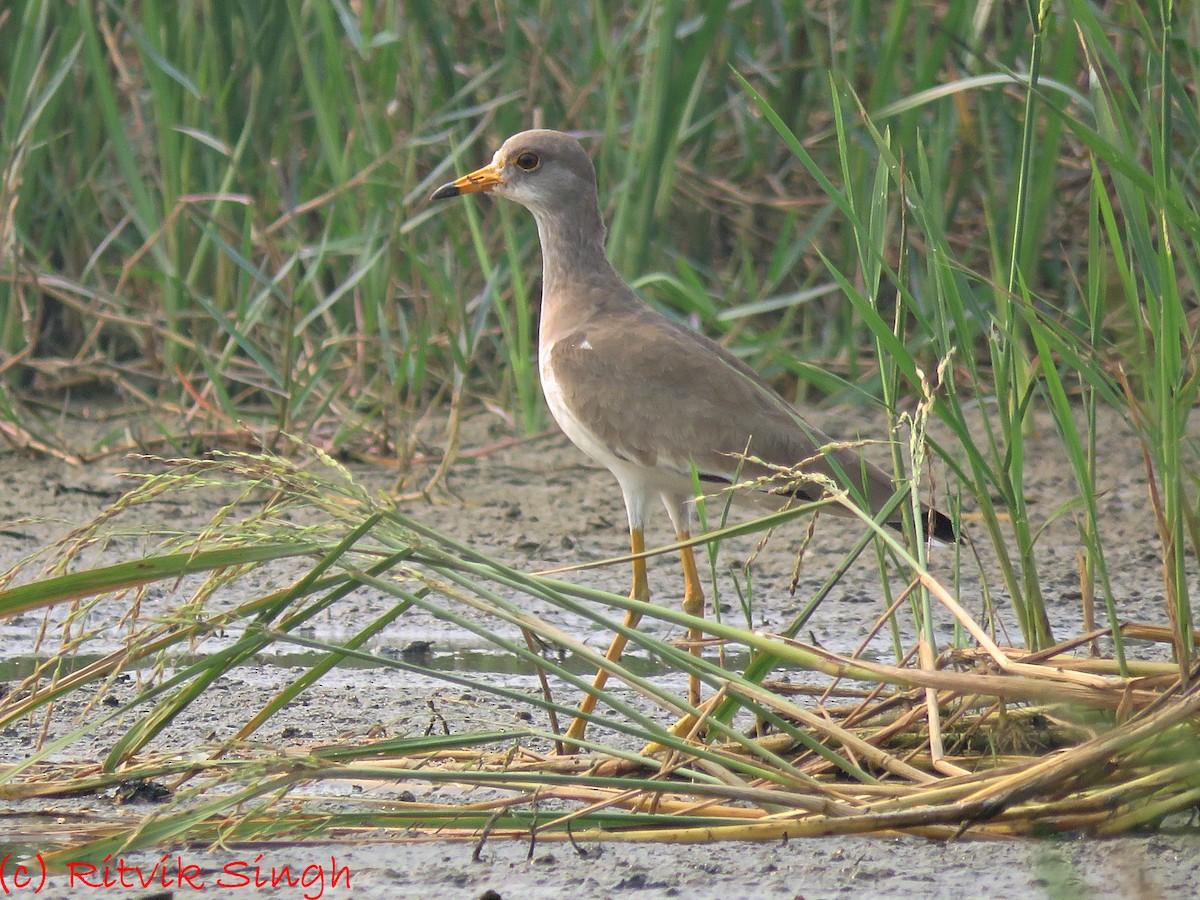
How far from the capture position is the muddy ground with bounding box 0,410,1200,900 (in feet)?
7.02

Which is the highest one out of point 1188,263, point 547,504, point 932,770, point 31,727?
point 1188,263

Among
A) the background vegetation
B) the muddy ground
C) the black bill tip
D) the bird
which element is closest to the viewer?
the muddy ground

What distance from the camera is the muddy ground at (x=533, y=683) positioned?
2.14 meters

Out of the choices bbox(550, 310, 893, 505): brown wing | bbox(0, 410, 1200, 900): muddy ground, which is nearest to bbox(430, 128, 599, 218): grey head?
bbox(550, 310, 893, 505): brown wing

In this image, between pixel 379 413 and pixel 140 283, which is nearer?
pixel 379 413

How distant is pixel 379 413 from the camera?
5.27 metres

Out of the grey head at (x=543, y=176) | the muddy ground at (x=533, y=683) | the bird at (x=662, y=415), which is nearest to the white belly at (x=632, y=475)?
the bird at (x=662, y=415)

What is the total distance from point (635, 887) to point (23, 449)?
140 inches

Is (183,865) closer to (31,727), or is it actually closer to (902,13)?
(31,727)

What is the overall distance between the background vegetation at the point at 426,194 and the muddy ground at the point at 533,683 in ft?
0.62

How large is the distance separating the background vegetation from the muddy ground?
188mm

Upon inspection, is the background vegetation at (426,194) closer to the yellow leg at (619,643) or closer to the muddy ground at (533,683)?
the muddy ground at (533,683)

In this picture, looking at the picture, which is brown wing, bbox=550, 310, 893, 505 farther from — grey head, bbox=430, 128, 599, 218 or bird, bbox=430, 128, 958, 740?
grey head, bbox=430, 128, 599, 218

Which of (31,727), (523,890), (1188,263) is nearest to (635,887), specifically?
(523,890)
